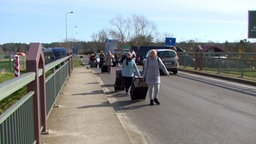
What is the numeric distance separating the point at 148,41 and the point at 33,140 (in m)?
85.6

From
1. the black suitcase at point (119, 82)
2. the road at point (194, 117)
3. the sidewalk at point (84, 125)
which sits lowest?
the road at point (194, 117)

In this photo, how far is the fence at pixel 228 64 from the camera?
20812 mm

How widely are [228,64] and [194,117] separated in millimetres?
14063

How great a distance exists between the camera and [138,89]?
12.6m

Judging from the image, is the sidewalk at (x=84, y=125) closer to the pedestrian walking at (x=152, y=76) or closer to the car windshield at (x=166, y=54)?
the pedestrian walking at (x=152, y=76)

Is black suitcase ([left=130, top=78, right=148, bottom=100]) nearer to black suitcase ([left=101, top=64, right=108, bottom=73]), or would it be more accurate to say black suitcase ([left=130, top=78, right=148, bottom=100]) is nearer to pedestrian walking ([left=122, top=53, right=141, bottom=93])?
pedestrian walking ([left=122, top=53, right=141, bottom=93])

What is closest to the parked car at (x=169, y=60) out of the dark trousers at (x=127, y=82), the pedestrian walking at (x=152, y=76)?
the dark trousers at (x=127, y=82)

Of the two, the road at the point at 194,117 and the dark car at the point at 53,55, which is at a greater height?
the dark car at the point at 53,55

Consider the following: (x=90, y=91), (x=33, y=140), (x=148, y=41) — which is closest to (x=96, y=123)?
(x=33, y=140)

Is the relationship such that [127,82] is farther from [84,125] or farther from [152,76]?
[84,125]

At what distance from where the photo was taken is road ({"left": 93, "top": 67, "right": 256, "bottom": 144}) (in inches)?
294

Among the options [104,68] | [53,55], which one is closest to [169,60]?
[104,68]

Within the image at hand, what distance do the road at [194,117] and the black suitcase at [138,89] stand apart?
264 millimetres

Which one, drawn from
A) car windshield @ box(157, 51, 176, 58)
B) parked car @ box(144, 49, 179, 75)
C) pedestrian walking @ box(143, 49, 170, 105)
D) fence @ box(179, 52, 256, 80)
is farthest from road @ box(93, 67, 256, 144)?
car windshield @ box(157, 51, 176, 58)
